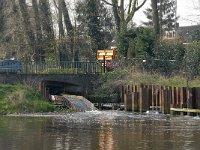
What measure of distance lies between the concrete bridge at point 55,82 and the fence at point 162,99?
189 inches

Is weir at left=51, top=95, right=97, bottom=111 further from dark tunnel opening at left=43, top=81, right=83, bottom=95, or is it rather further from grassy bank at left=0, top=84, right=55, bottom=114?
A: dark tunnel opening at left=43, top=81, right=83, bottom=95

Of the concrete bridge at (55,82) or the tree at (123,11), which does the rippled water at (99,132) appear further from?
the tree at (123,11)

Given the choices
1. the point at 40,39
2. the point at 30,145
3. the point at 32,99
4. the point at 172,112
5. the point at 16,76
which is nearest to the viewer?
the point at 30,145

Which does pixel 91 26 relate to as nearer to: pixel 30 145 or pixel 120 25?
pixel 120 25

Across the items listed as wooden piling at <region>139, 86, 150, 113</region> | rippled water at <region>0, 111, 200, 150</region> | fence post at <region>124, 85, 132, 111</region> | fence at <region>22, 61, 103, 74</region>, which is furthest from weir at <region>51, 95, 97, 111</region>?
fence at <region>22, 61, 103, 74</region>

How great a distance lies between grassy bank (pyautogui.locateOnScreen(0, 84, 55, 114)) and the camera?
4578cm

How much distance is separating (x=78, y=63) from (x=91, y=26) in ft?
44.0

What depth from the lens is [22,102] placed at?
152 feet

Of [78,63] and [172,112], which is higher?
[78,63]

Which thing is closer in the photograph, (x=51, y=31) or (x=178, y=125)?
(x=178, y=125)

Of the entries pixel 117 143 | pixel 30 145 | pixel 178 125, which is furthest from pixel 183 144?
pixel 178 125

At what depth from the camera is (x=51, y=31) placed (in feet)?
221

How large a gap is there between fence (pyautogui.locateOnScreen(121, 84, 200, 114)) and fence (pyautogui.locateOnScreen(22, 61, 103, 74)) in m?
6.35

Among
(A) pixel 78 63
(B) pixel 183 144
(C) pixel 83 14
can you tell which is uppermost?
(C) pixel 83 14
